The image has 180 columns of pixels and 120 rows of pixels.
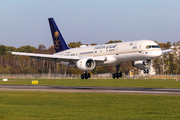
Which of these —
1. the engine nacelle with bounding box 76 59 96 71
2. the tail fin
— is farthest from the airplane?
the tail fin

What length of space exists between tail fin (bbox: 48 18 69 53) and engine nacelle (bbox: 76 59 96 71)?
564 inches

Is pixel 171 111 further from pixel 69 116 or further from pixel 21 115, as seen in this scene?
pixel 21 115

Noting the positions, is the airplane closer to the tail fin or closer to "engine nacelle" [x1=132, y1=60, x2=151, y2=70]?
"engine nacelle" [x1=132, y1=60, x2=151, y2=70]

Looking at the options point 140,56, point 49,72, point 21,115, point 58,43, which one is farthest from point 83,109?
point 49,72

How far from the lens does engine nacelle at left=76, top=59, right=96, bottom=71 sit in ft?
185

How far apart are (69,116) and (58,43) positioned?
178 ft

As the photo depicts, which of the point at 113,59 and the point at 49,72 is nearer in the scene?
the point at 113,59

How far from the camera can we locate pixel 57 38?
7331 cm

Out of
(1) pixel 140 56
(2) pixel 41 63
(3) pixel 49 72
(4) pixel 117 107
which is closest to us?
(4) pixel 117 107

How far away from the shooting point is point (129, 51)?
54094 mm

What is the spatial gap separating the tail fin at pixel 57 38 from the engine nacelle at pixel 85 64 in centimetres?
1434

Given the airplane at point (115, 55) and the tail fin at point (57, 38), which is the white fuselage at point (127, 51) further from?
the tail fin at point (57, 38)

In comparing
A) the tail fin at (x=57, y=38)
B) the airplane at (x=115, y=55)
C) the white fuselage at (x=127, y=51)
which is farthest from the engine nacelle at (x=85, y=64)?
the tail fin at (x=57, y=38)

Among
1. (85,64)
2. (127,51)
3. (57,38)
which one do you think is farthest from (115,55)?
(57,38)
